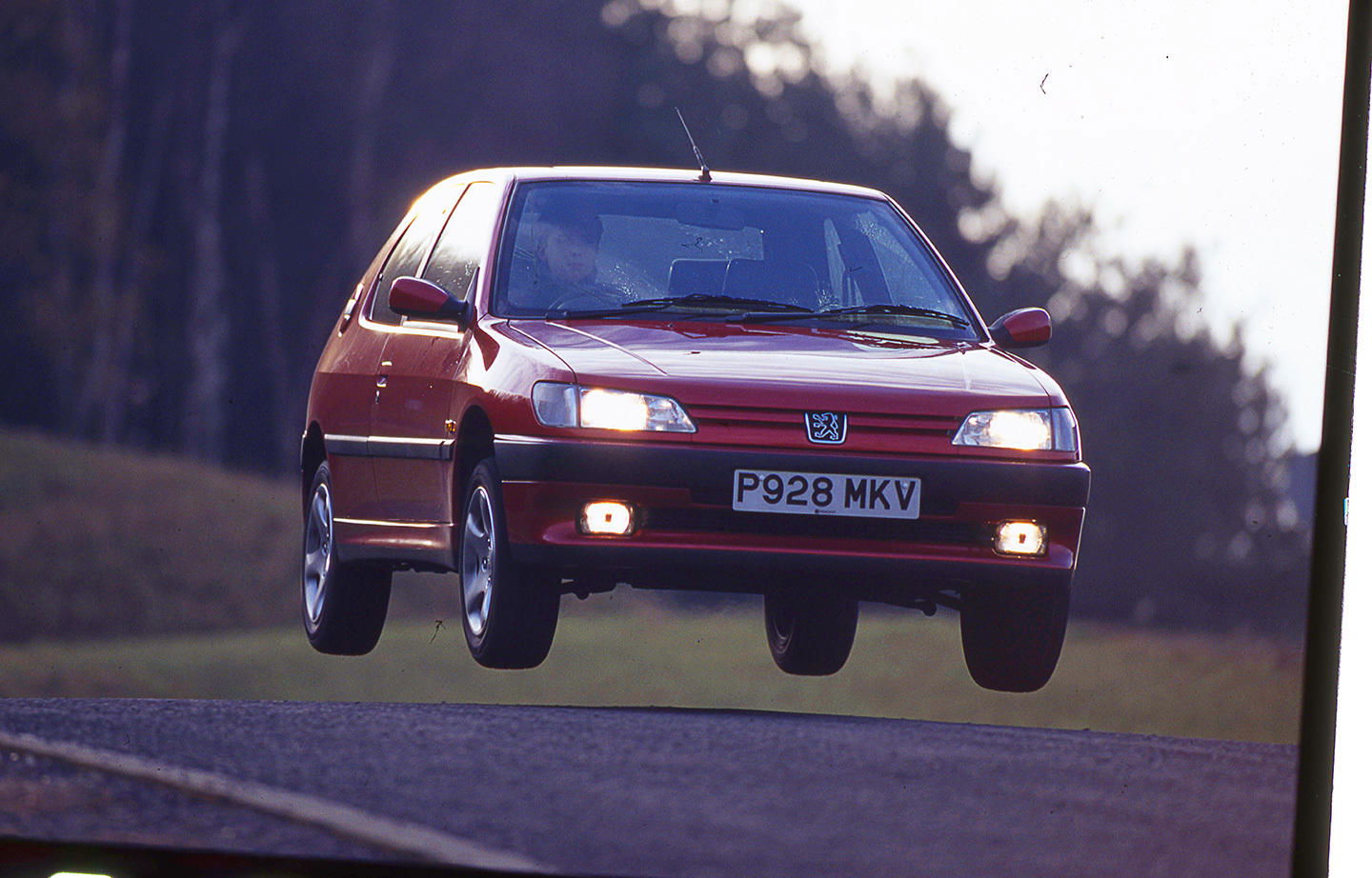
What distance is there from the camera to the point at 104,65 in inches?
611

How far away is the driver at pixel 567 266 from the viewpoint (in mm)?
8141

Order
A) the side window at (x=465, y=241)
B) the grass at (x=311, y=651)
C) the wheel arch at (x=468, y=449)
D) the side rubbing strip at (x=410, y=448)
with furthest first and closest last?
the grass at (x=311, y=651), the side window at (x=465, y=241), the side rubbing strip at (x=410, y=448), the wheel arch at (x=468, y=449)

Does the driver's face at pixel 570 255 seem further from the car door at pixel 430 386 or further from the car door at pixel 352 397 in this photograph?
the car door at pixel 352 397

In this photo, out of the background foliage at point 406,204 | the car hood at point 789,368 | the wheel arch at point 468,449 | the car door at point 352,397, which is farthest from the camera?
the background foliage at point 406,204

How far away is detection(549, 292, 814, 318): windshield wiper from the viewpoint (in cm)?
807

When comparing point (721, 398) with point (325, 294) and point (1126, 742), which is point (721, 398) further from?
point (325, 294)

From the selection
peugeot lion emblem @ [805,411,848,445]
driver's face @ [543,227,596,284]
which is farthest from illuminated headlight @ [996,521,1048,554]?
driver's face @ [543,227,596,284]

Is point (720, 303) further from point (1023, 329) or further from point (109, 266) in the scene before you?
point (109, 266)

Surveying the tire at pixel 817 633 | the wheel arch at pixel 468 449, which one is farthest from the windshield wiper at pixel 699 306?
the tire at pixel 817 633

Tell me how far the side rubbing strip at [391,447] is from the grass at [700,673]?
62 centimetres

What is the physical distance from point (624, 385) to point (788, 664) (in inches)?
99.8

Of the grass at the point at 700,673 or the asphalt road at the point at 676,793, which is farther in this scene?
the grass at the point at 700,673

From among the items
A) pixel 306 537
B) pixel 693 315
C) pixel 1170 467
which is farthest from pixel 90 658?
pixel 693 315

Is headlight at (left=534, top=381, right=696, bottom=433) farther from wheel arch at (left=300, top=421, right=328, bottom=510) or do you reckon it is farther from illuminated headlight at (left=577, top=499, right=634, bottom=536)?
wheel arch at (left=300, top=421, right=328, bottom=510)
